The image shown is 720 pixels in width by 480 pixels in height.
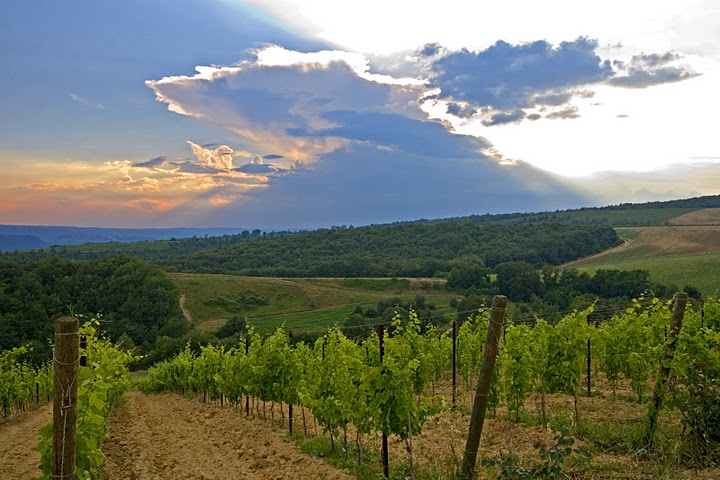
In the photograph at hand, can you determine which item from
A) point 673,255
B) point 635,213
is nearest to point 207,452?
point 673,255

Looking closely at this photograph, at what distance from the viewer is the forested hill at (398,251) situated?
307ft

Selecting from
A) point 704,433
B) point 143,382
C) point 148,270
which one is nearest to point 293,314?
point 148,270

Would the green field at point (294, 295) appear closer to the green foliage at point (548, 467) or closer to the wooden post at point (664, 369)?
the wooden post at point (664, 369)

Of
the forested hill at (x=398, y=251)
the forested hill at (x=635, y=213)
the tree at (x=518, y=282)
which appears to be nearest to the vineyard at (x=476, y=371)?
the tree at (x=518, y=282)

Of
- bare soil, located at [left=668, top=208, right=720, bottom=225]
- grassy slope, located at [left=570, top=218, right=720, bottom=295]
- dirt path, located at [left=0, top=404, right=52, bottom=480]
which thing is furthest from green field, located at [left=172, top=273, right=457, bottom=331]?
bare soil, located at [left=668, top=208, right=720, bottom=225]

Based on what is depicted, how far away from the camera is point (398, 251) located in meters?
123

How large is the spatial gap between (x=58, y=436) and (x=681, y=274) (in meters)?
67.4

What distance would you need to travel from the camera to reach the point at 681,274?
5784 cm

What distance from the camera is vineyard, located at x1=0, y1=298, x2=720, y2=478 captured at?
593 cm

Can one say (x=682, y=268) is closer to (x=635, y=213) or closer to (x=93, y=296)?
(x=635, y=213)

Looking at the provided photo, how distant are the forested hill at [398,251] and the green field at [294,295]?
918 centimetres

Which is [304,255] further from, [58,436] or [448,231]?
[58,436]

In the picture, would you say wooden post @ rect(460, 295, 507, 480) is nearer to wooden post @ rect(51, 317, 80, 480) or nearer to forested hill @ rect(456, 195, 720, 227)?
A: wooden post @ rect(51, 317, 80, 480)

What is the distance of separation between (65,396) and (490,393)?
31.1ft
